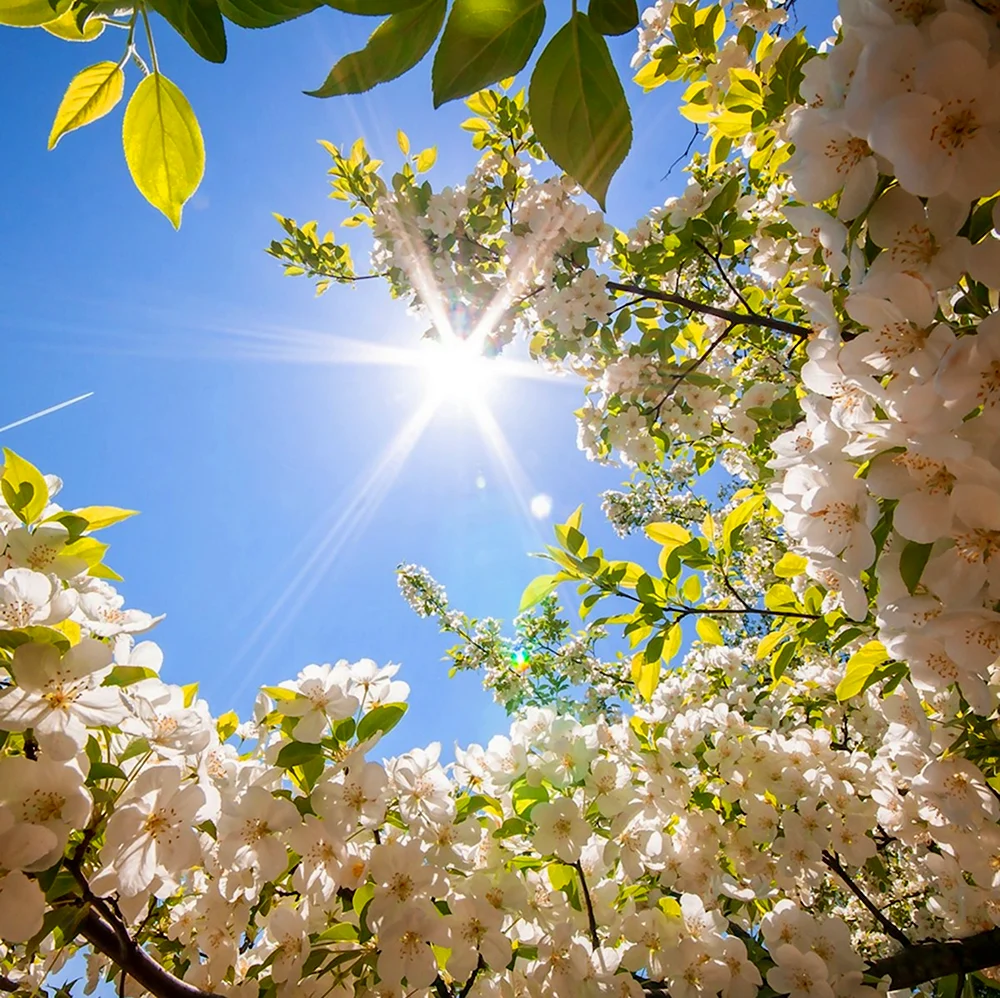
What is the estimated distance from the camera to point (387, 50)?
22.4 inches

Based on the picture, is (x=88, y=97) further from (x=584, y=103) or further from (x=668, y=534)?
(x=668, y=534)

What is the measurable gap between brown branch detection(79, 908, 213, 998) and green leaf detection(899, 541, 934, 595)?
145cm

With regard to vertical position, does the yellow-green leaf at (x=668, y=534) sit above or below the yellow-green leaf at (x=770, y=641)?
above

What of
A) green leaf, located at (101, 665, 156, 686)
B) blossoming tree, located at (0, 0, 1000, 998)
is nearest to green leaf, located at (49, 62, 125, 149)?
blossoming tree, located at (0, 0, 1000, 998)

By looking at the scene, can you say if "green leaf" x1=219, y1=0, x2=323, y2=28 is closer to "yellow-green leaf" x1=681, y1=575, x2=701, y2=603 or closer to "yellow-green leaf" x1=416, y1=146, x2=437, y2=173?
"yellow-green leaf" x1=681, y1=575, x2=701, y2=603

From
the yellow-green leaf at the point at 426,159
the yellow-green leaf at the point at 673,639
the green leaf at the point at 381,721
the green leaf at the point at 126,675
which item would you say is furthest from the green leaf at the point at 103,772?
the yellow-green leaf at the point at 426,159

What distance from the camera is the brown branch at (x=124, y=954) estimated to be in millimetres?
1131

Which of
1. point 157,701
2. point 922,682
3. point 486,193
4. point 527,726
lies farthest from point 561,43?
point 486,193

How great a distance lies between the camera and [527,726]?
1889 millimetres

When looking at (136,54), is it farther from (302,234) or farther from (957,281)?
(302,234)

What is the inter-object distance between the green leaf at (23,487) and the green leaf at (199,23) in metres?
1.00

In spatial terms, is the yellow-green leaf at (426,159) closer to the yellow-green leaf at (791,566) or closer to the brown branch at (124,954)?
the yellow-green leaf at (791,566)

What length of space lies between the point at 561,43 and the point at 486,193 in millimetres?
3082

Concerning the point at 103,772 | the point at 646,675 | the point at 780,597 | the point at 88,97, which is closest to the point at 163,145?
the point at 88,97
